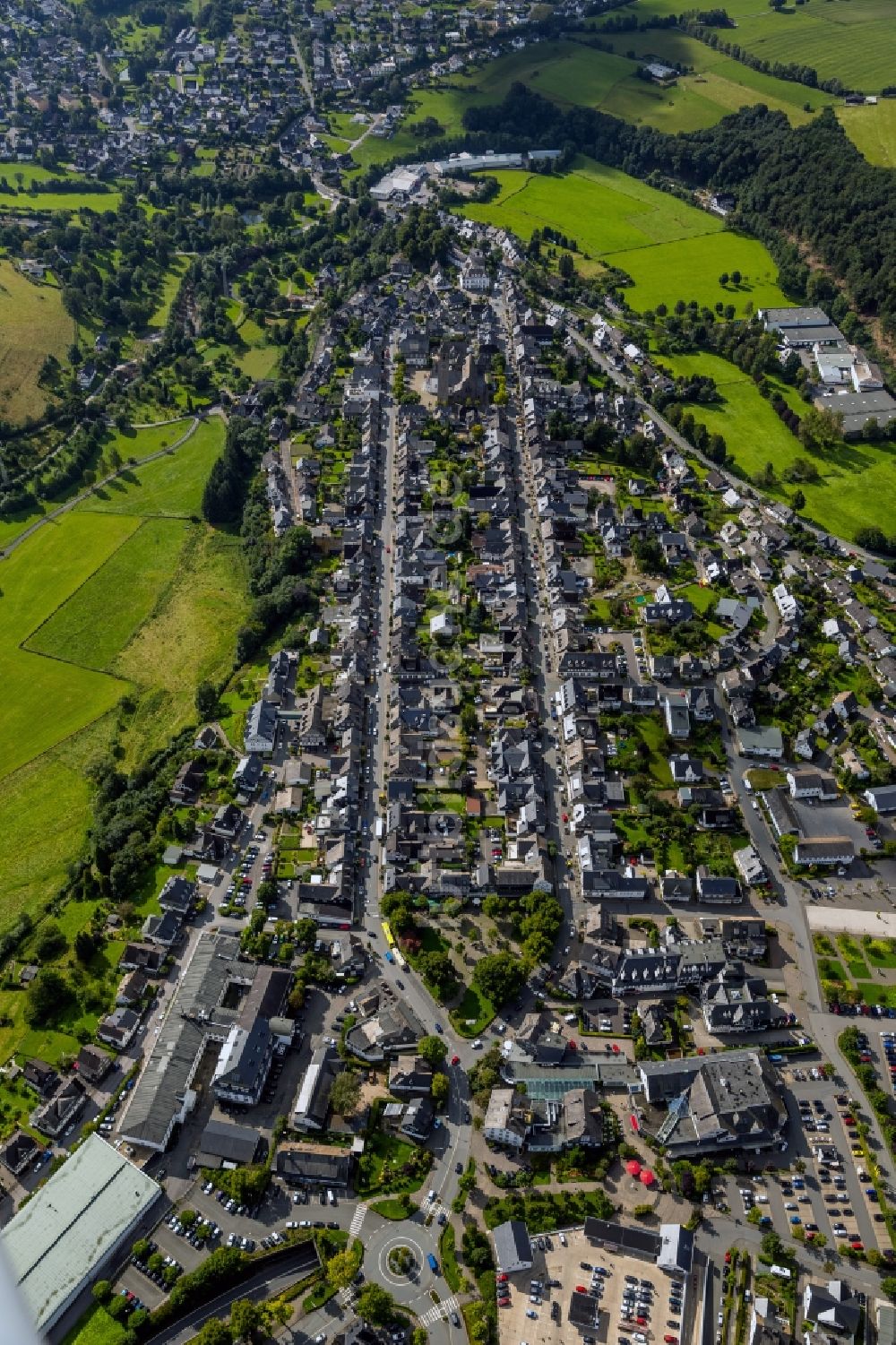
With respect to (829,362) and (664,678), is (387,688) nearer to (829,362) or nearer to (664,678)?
(664,678)

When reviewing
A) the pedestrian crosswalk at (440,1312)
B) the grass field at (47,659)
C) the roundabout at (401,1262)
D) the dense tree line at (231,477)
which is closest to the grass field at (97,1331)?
the roundabout at (401,1262)

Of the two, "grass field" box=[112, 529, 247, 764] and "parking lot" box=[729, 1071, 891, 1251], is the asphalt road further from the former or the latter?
"grass field" box=[112, 529, 247, 764]

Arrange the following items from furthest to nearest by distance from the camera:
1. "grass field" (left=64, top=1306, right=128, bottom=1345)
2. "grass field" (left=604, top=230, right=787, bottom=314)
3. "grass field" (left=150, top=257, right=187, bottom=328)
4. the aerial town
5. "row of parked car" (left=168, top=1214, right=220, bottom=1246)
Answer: "grass field" (left=150, top=257, right=187, bottom=328), "grass field" (left=604, top=230, right=787, bottom=314), "row of parked car" (left=168, top=1214, right=220, bottom=1246), the aerial town, "grass field" (left=64, top=1306, right=128, bottom=1345)

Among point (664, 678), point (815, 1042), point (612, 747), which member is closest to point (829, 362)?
point (664, 678)

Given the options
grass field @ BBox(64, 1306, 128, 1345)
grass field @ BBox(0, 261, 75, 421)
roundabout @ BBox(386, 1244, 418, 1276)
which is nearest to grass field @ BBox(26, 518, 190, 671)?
grass field @ BBox(0, 261, 75, 421)

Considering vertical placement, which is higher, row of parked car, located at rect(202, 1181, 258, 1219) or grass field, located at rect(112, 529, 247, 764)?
grass field, located at rect(112, 529, 247, 764)

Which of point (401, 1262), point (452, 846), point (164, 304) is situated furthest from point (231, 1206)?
point (164, 304)

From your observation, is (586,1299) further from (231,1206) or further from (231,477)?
(231,477)

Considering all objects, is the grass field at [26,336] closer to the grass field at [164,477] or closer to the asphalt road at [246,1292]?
A: the grass field at [164,477]
